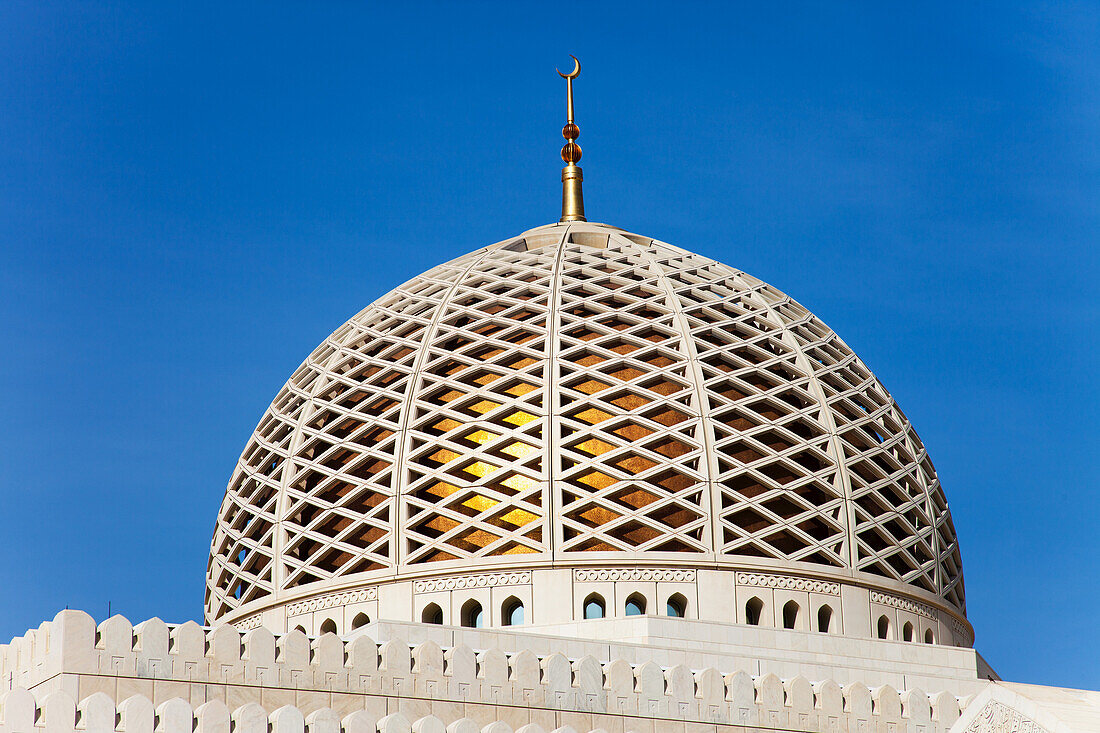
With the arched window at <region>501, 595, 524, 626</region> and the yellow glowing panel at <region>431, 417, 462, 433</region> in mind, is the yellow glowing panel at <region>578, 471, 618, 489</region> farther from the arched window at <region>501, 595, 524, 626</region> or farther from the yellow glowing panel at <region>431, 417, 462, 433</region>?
the yellow glowing panel at <region>431, 417, 462, 433</region>

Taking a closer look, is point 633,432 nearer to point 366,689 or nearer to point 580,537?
point 580,537

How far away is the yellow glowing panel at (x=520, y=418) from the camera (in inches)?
928

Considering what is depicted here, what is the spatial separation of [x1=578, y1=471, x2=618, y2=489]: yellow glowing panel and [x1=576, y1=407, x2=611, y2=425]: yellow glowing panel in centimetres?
76

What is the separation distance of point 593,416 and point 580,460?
2.83 feet

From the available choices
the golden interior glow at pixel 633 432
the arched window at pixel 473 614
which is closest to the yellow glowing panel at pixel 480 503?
the arched window at pixel 473 614

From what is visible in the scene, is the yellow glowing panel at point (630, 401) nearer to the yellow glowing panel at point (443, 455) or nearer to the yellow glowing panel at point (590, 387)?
the yellow glowing panel at point (590, 387)

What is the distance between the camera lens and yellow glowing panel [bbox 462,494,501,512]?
23.1 metres

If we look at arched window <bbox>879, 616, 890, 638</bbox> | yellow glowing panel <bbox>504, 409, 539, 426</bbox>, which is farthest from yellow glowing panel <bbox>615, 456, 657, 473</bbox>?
arched window <bbox>879, 616, 890, 638</bbox>

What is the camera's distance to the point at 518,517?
75.4ft

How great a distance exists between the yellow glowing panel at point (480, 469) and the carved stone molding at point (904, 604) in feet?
18.0

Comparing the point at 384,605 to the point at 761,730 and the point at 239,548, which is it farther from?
the point at 761,730

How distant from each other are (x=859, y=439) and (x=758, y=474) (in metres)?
2.47

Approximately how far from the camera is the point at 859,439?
2517cm

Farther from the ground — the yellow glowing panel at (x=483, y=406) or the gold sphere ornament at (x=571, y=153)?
the gold sphere ornament at (x=571, y=153)
